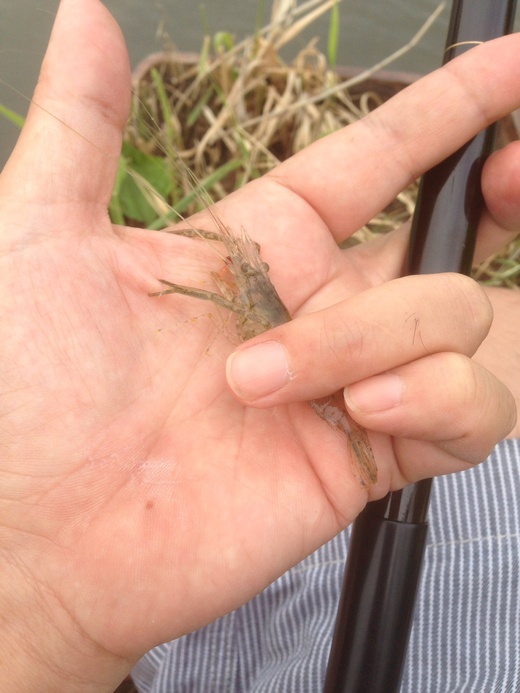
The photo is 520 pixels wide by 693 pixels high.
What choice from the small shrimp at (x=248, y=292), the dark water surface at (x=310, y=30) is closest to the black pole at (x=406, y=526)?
the small shrimp at (x=248, y=292)

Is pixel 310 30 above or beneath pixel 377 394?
above

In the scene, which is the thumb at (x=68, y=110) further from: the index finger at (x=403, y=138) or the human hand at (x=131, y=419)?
the index finger at (x=403, y=138)

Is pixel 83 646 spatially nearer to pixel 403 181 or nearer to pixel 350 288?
pixel 350 288

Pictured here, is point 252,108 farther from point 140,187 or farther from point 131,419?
point 131,419

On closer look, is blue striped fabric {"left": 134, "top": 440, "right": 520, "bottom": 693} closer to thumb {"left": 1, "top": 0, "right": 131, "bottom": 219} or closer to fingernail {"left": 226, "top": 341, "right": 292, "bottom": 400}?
fingernail {"left": 226, "top": 341, "right": 292, "bottom": 400}

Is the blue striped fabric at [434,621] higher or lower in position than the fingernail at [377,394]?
lower

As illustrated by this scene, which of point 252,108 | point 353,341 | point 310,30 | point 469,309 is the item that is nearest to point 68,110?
point 353,341
